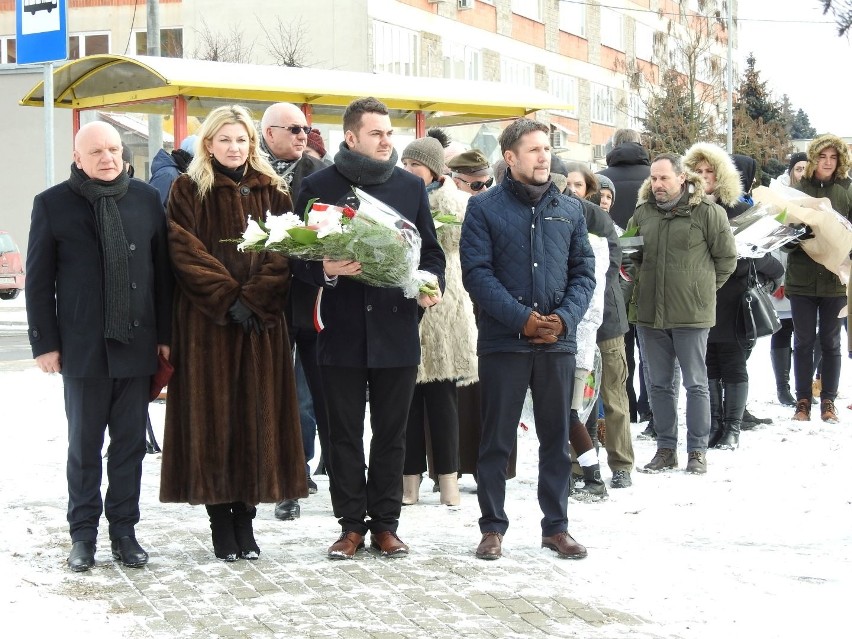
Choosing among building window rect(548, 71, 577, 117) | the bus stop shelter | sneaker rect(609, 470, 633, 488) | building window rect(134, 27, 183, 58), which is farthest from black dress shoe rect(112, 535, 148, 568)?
building window rect(548, 71, 577, 117)

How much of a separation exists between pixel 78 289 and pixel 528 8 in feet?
135

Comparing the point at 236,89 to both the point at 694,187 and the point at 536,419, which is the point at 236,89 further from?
the point at 536,419

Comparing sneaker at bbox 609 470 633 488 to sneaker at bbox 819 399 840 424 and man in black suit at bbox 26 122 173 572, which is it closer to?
sneaker at bbox 819 399 840 424

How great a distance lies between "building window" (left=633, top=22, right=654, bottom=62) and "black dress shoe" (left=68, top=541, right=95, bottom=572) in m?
51.1

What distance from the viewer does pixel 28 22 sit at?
10398 millimetres

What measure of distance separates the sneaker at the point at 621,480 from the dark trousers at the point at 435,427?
1.21m

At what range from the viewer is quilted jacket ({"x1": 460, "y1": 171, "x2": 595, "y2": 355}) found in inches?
270

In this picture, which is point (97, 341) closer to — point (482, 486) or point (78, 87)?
point (482, 486)

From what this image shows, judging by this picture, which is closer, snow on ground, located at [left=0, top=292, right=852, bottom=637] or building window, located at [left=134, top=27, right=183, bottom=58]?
snow on ground, located at [left=0, top=292, right=852, bottom=637]

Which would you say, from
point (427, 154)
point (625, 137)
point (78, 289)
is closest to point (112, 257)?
point (78, 289)

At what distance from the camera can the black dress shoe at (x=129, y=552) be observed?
21.4ft

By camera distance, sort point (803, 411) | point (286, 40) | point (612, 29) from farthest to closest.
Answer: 1. point (612, 29)
2. point (286, 40)
3. point (803, 411)

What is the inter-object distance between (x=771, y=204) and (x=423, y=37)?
2850 cm

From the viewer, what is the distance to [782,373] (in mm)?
12672
